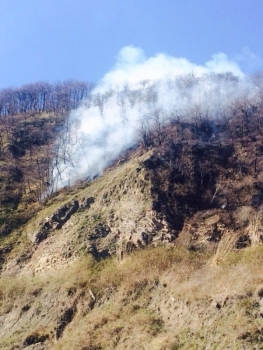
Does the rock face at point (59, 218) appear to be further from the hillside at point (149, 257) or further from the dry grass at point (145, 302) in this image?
the dry grass at point (145, 302)

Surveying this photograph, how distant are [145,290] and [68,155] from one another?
29949 millimetres

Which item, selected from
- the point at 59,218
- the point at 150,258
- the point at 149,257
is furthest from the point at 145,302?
the point at 59,218

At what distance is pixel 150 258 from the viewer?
22.5 m

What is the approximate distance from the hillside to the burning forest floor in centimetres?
7

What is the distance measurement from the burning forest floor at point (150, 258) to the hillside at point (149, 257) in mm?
71

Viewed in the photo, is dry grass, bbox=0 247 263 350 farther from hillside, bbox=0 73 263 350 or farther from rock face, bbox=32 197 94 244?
rock face, bbox=32 197 94 244

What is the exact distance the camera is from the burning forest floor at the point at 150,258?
15078mm

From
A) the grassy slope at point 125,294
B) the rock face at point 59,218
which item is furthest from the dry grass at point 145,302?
the rock face at point 59,218

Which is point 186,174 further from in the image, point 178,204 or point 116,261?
point 116,261

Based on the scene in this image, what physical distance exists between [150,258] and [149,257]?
0.24 metres

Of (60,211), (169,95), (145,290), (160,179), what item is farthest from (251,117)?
(145,290)

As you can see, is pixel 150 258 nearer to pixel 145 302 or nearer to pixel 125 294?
pixel 125 294

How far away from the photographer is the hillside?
15.1 metres

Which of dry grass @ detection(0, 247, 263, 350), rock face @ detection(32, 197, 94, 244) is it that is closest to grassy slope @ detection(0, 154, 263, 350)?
dry grass @ detection(0, 247, 263, 350)
